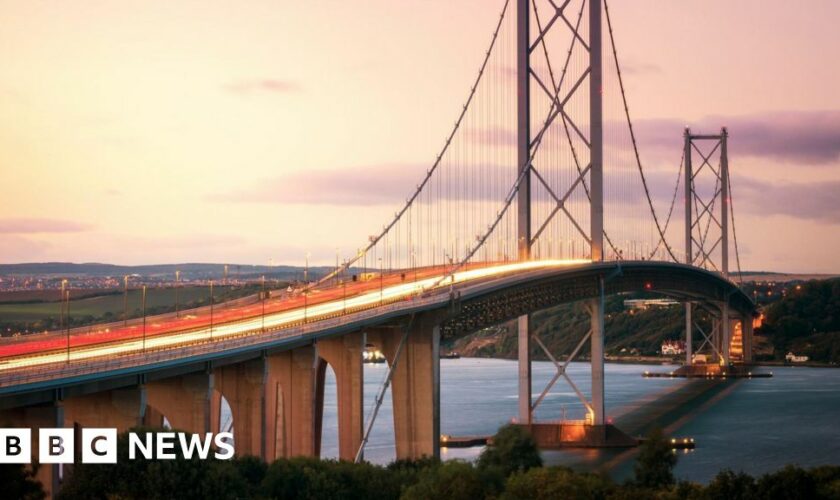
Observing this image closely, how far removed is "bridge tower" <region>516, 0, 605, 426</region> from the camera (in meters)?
72.3

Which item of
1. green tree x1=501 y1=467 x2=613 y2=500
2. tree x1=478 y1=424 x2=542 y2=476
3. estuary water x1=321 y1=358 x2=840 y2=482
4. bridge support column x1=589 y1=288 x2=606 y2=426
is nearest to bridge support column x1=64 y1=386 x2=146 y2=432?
green tree x1=501 y1=467 x2=613 y2=500

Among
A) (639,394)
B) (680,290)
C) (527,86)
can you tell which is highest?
(527,86)

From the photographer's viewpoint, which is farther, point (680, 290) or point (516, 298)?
point (680, 290)

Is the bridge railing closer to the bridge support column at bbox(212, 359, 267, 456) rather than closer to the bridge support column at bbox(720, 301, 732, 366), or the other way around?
the bridge support column at bbox(212, 359, 267, 456)

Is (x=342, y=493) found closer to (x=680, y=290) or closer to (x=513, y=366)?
(x=680, y=290)

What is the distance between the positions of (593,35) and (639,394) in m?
Result: 46.4

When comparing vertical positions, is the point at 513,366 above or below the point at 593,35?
below

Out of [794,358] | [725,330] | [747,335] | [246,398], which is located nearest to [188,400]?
[246,398]

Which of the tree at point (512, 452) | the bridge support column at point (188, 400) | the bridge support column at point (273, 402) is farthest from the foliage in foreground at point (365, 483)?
the tree at point (512, 452)

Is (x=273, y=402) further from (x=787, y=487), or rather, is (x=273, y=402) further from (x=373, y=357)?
(x=373, y=357)

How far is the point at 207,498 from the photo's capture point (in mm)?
38188

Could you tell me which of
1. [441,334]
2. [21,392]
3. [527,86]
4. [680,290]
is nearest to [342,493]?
[21,392]

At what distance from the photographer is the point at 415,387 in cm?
5956

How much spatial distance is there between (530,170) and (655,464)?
25589 mm
